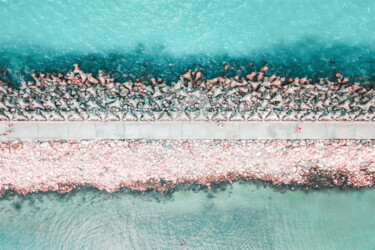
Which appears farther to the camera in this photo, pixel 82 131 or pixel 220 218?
pixel 220 218

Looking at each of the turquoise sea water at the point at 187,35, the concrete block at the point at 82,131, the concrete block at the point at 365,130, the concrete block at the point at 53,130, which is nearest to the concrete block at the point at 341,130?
the concrete block at the point at 365,130

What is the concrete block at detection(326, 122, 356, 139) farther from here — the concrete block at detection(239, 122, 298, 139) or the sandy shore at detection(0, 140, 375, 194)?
the concrete block at detection(239, 122, 298, 139)

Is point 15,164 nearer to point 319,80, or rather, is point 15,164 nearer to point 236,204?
point 236,204

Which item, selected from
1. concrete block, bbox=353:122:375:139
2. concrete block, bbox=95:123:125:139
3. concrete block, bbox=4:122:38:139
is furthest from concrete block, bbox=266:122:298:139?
concrete block, bbox=4:122:38:139

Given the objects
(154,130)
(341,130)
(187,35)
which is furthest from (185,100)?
(341,130)

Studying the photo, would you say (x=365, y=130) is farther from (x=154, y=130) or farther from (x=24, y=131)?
(x=24, y=131)

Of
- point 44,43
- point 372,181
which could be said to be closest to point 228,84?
point 372,181
